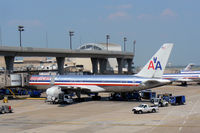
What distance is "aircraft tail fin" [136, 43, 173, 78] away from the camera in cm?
5322

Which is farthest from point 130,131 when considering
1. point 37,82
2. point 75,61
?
point 75,61

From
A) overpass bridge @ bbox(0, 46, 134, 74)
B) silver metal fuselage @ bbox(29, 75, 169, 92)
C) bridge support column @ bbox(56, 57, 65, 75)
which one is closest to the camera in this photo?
silver metal fuselage @ bbox(29, 75, 169, 92)

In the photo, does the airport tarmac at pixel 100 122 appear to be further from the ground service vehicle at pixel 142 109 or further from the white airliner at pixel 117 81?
the white airliner at pixel 117 81

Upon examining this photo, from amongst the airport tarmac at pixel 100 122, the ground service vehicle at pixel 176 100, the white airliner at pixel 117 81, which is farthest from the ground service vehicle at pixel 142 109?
the white airliner at pixel 117 81

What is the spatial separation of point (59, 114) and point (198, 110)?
2000 cm

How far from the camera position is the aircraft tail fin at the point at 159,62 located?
53219 millimetres

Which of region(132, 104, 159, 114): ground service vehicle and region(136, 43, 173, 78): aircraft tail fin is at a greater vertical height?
region(136, 43, 173, 78): aircraft tail fin

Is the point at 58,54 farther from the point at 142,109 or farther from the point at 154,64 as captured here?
the point at 142,109

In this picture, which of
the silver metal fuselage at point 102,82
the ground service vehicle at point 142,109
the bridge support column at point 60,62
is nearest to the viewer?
the ground service vehicle at point 142,109

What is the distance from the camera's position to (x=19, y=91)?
73.1 m

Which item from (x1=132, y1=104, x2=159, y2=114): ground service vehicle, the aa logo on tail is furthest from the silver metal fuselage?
(x1=132, y1=104, x2=159, y2=114): ground service vehicle

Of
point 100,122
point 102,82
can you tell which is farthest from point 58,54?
point 100,122

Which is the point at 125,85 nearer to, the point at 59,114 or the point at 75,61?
the point at 59,114

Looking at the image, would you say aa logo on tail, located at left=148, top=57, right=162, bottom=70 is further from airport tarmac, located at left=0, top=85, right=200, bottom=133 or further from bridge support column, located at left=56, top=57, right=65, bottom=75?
bridge support column, located at left=56, top=57, right=65, bottom=75
